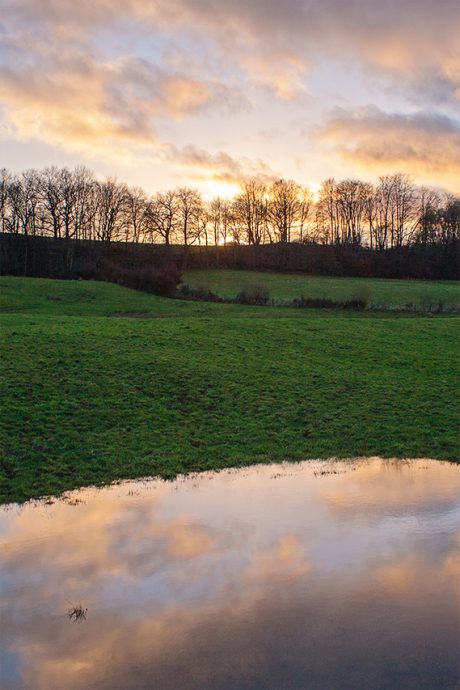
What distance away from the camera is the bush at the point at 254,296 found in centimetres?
4788

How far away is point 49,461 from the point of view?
524 inches

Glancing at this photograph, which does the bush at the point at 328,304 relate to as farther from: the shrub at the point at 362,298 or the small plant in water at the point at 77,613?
the small plant in water at the point at 77,613

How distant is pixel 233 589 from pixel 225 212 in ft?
333

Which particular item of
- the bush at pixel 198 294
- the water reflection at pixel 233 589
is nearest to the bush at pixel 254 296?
the bush at pixel 198 294

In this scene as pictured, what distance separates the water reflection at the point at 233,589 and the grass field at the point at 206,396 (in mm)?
2472

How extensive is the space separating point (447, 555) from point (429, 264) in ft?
298

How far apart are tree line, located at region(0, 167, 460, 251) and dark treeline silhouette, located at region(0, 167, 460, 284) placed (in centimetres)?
18

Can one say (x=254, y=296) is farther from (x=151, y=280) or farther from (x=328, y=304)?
(x=151, y=280)

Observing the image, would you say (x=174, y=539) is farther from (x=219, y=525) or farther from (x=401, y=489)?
(x=401, y=489)

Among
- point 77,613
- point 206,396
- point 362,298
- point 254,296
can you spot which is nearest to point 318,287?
point 254,296

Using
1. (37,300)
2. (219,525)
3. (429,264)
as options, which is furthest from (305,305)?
(429,264)

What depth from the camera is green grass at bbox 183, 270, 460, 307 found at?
191 feet

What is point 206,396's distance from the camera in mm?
18969

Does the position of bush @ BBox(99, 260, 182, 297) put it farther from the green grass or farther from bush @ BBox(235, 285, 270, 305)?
bush @ BBox(235, 285, 270, 305)
